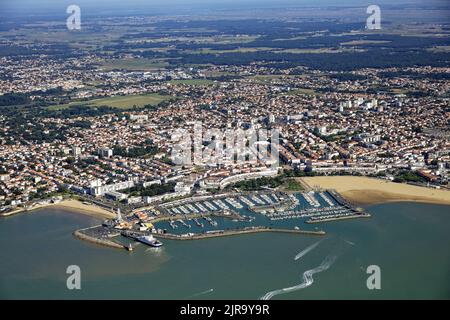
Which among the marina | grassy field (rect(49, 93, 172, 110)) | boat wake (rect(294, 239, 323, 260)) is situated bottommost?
boat wake (rect(294, 239, 323, 260))

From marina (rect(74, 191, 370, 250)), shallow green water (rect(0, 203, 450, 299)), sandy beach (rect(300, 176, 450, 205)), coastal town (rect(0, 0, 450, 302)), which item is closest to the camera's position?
shallow green water (rect(0, 203, 450, 299))

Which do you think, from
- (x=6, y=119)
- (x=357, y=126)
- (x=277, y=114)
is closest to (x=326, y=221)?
(x=357, y=126)

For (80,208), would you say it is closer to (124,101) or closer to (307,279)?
(307,279)

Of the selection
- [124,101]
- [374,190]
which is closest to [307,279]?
[374,190]

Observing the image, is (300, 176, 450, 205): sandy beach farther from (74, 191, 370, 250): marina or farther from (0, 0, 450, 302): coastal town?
(74, 191, 370, 250): marina

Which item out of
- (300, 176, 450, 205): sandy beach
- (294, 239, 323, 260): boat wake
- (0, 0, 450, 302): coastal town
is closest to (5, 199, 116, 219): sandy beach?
(0, 0, 450, 302): coastal town

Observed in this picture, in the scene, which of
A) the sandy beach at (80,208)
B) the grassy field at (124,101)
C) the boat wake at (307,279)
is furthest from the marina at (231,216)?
the grassy field at (124,101)
